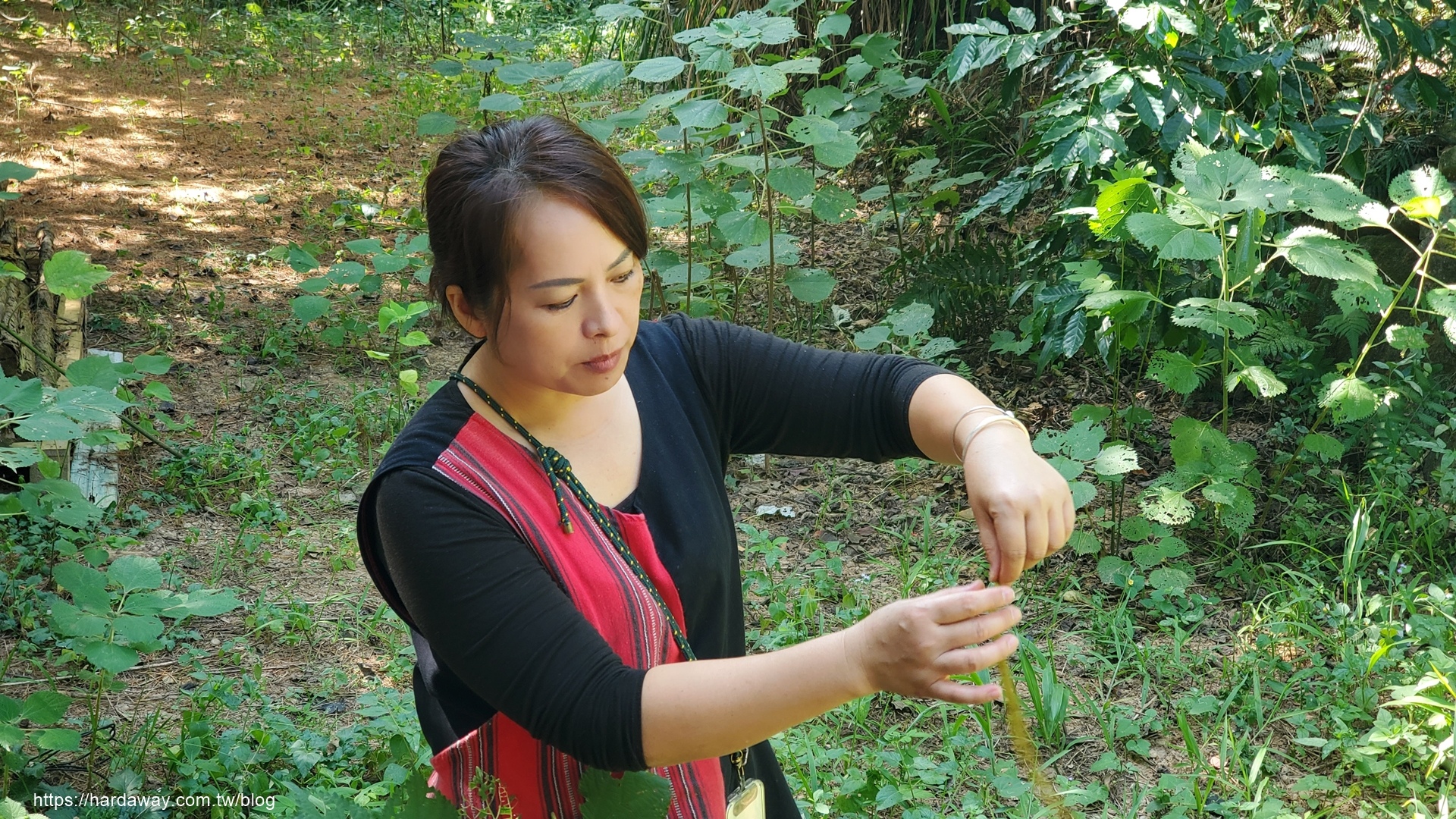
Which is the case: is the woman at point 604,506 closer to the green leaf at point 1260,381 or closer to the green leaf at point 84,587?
the green leaf at point 84,587

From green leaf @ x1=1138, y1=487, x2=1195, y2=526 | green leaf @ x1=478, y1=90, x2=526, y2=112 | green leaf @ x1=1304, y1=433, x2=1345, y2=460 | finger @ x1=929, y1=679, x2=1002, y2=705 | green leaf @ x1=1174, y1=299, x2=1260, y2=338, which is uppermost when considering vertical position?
green leaf @ x1=478, y1=90, x2=526, y2=112

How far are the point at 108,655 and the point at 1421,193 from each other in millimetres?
2762

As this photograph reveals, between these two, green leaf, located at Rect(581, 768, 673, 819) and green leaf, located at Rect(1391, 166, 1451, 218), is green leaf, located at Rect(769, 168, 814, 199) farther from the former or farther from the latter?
green leaf, located at Rect(581, 768, 673, 819)

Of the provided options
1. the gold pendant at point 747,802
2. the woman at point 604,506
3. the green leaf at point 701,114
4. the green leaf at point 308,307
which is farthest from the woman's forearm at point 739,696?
the green leaf at point 308,307

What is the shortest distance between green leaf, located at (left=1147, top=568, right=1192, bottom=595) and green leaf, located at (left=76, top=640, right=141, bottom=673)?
224cm

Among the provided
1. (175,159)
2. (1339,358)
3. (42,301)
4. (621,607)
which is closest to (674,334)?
(621,607)

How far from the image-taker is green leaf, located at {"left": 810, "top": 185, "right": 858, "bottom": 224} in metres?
3.48

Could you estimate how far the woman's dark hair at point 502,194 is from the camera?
1332 millimetres

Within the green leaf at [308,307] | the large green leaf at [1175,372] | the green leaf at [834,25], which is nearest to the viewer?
the large green leaf at [1175,372]

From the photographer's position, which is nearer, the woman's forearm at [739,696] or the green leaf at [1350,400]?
the woman's forearm at [739,696]

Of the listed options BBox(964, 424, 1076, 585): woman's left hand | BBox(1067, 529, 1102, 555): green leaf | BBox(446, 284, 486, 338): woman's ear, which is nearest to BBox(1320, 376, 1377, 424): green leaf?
BBox(1067, 529, 1102, 555): green leaf

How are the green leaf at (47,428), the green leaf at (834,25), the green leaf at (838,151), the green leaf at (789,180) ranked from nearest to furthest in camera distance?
the green leaf at (47,428) → the green leaf at (838,151) → the green leaf at (789,180) → the green leaf at (834,25)

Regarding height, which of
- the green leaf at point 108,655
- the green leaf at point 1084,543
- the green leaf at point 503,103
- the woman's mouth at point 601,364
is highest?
the woman's mouth at point 601,364

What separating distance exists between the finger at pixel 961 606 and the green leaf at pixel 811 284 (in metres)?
2.51
